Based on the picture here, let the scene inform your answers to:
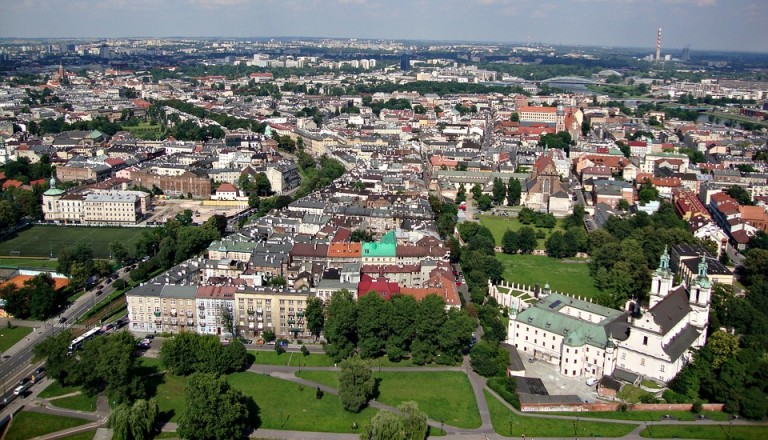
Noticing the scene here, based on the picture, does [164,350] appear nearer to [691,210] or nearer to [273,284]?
[273,284]

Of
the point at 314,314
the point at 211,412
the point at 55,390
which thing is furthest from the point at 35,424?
the point at 314,314

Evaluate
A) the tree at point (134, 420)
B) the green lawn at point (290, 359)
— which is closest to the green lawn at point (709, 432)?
the green lawn at point (290, 359)

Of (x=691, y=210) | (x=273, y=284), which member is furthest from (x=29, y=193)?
(x=691, y=210)

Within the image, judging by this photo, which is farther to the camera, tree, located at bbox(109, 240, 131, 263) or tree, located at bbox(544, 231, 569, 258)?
tree, located at bbox(544, 231, 569, 258)

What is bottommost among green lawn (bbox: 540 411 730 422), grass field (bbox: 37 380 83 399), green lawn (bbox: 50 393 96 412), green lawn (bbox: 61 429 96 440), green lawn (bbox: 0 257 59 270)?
green lawn (bbox: 61 429 96 440)

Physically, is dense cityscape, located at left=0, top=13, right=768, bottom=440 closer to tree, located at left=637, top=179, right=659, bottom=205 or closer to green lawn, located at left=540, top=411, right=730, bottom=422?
green lawn, located at left=540, top=411, right=730, bottom=422

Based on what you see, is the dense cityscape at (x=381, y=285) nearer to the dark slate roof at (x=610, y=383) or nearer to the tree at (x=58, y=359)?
the tree at (x=58, y=359)

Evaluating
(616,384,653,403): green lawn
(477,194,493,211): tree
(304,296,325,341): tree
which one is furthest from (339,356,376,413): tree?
(477,194,493,211): tree

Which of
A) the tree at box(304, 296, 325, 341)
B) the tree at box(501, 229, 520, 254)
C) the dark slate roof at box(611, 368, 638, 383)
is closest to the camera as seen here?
the dark slate roof at box(611, 368, 638, 383)
